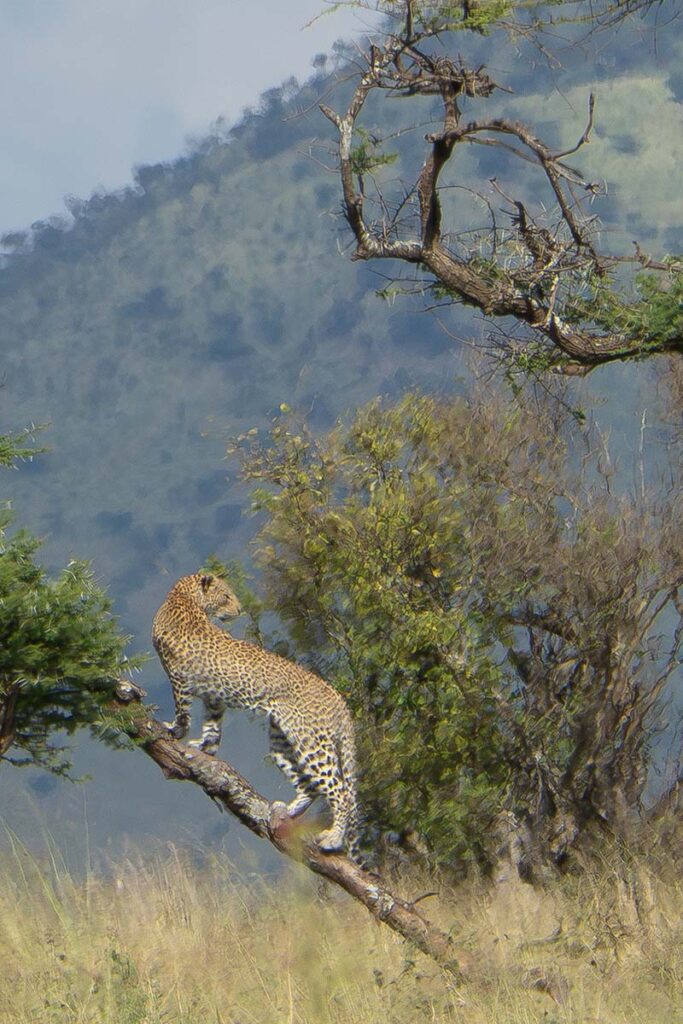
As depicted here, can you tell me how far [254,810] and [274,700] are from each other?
292 centimetres

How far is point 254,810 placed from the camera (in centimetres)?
955

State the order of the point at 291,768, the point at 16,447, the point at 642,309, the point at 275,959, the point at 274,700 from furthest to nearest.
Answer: the point at 291,768
the point at 274,700
the point at 642,309
the point at 16,447
the point at 275,959

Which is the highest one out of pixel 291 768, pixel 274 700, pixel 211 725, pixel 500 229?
pixel 500 229

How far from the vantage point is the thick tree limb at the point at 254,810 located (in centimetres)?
870

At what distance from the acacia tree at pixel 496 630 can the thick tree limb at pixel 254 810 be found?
16.2 feet

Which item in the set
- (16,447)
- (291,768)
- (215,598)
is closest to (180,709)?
(291,768)

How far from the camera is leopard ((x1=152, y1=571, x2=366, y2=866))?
39.9 feet

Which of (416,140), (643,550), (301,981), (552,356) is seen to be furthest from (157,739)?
(416,140)

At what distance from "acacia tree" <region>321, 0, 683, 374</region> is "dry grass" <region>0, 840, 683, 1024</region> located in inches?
152

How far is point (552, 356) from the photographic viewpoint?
36.4 feet

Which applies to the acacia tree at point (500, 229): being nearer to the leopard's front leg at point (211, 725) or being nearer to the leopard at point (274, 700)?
the leopard at point (274, 700)

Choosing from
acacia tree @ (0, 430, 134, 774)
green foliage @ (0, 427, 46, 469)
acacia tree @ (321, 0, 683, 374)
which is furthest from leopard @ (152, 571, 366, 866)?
acacia tree @ (321, 0, 683, 374)

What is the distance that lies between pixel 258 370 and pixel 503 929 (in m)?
96.8

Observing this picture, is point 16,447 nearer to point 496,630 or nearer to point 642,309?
point 642,309
